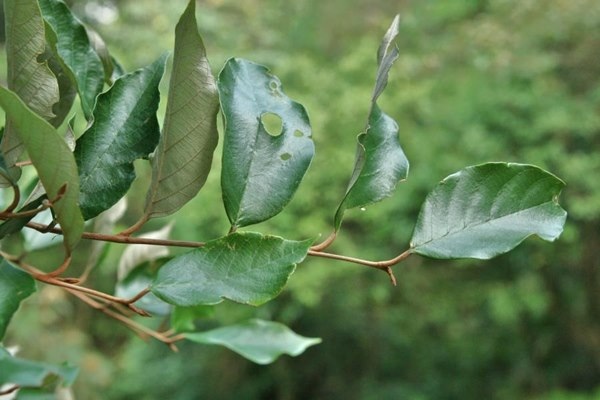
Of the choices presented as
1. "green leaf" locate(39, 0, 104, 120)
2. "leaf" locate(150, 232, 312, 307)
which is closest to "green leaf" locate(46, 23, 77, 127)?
"green leaf" locate(39, 0, 104, 120)

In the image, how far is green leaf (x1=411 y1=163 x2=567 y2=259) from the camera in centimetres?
37

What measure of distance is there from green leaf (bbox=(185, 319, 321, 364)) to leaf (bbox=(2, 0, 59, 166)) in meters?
0.26

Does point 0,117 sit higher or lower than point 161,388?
higher

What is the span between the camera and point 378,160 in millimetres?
392

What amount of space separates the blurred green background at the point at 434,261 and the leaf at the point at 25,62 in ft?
7.70

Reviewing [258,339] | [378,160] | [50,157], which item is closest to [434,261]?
[258,339]

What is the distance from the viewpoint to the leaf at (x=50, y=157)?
292 millimetres

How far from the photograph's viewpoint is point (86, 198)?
0.37m

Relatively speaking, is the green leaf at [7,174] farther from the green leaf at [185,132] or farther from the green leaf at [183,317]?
the green leaf at [183,317]

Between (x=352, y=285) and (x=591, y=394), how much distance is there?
1016 millimetres

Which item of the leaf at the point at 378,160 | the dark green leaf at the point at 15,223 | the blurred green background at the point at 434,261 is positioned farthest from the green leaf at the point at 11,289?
the blurred green background at the point at 434,261

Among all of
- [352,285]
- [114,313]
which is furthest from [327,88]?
[114,313]

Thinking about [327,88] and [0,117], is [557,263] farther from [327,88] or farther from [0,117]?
[0,117]

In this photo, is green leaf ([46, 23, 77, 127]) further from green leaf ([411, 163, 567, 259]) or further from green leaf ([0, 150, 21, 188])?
green leaf ([411, 163, 567, 259])
